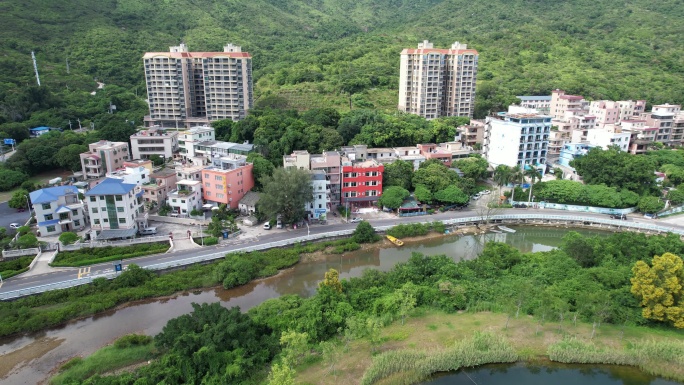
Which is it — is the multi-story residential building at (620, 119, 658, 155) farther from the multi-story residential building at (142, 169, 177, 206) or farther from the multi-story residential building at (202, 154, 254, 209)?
the multi-story residential building at (142, 169, 177, 206)

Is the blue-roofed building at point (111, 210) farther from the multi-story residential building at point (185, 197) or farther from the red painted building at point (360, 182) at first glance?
the red painted building at point (360, 182)

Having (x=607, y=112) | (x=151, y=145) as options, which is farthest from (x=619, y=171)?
(x=151, y=145)

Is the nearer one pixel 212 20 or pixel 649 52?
pixel 649 52

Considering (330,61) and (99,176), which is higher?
(330,61)

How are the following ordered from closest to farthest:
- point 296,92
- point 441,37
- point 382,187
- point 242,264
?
point 242,264 → point 382,187 → point 296,92 → point 441,37

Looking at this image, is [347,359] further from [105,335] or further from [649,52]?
[649,52]

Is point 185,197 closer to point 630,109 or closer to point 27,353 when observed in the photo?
point 27,353

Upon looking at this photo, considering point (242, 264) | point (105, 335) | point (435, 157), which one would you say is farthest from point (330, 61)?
point (105, 335)

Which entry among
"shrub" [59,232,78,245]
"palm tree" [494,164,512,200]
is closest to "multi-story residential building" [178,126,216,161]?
"shrub" [59,232,78,245]
